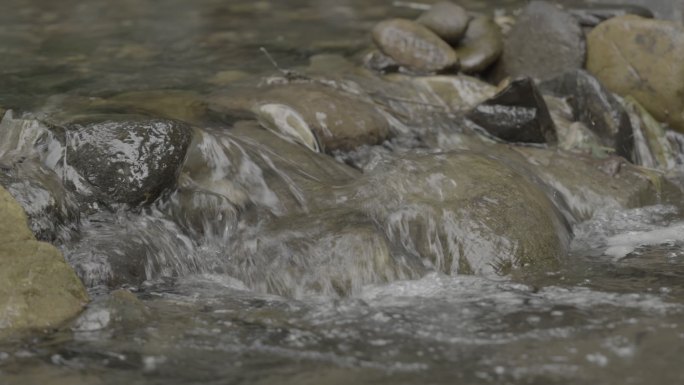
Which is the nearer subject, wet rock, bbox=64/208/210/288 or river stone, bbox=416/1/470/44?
wet rock, bbox=64/208/210/288

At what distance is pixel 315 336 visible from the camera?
4160 mm

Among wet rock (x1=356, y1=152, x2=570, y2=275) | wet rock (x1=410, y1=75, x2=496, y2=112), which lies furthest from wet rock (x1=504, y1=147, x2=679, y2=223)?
wet rock (x1=410, y1=75, x2=496, y2=112)

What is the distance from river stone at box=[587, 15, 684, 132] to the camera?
8078mm

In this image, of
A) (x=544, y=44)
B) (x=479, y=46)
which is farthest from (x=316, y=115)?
(x=544, y=44)

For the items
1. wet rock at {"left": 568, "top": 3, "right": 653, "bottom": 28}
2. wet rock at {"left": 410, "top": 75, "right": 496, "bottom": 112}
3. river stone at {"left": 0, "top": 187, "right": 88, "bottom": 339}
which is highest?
river stone at {"left": 0, "top": 187, "right": 88, "bottom": 339}

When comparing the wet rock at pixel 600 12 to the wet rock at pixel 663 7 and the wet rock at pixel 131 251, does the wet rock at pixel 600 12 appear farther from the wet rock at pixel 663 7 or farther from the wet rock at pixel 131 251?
the wet rock at pixel 131 251

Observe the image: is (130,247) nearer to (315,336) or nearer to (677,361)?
(315,336)

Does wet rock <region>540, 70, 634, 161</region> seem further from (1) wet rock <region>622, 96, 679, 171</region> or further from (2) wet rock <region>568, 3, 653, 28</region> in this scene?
(2) wet rock <region>568, 3, 653, 28</region>

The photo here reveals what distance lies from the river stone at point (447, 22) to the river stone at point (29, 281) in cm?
485

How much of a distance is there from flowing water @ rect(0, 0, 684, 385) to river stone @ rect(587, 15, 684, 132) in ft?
5.55

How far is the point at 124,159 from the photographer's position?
5238 millimetres

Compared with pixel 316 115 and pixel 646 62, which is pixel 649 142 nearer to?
pixel 646 62

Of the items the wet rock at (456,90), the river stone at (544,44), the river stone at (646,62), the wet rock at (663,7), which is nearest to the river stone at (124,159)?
the wet rock at (456,90)

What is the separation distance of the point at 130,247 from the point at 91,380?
1346mm
